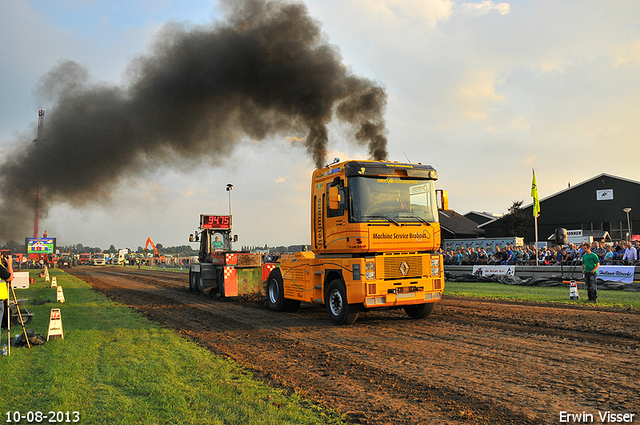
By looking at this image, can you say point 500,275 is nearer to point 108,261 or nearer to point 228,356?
point 228,356

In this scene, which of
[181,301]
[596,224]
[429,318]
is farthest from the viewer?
[596,224]

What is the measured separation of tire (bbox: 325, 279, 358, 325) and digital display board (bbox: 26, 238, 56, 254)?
4644 cm

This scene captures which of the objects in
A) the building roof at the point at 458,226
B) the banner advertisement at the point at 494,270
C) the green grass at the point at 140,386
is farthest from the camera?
the building roof at the point at 458,226

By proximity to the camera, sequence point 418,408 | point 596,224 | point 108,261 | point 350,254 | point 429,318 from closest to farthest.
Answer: point 418,408, point 350,254, point 429,318, point 596,224, point 108,261

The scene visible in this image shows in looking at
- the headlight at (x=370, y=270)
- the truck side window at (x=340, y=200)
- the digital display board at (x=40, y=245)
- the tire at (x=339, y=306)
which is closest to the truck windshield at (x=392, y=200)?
the truck side window at (x=340, y=200)

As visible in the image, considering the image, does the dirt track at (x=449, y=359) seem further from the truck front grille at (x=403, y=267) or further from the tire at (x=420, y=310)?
the truck front grille at (x=403, y=267)

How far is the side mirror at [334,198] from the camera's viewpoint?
376 inches

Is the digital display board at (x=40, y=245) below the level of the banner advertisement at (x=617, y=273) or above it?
above

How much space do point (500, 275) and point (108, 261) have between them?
78.9 metres

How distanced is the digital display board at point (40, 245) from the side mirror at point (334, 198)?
46951mm

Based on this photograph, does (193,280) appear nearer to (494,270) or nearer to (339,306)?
(339,306)

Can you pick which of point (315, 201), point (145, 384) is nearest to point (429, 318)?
point (315, 201)

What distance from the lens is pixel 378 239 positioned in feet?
30.9

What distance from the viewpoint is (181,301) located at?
16.0 metres
